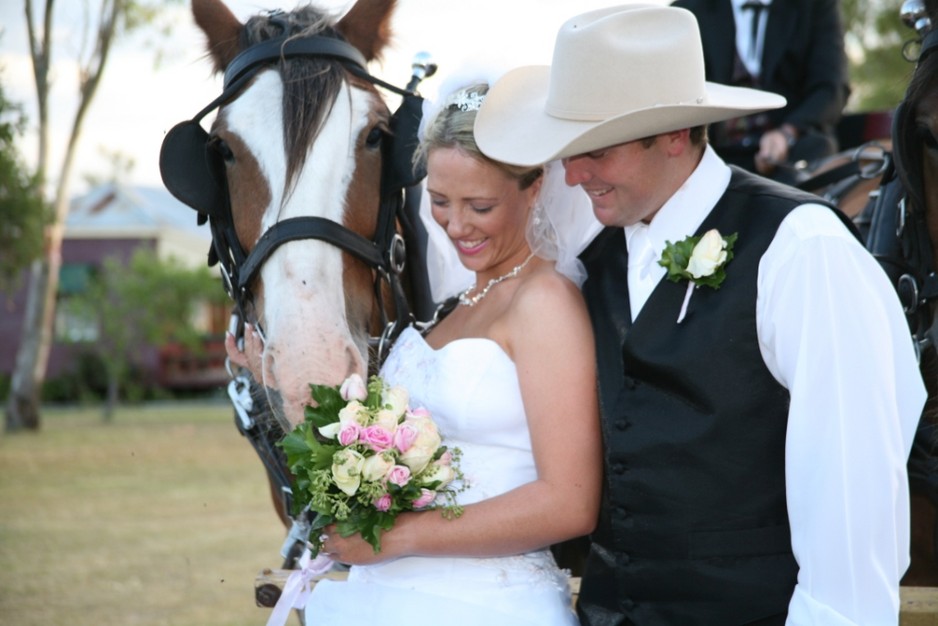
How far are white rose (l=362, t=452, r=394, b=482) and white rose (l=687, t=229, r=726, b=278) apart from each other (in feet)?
2.67

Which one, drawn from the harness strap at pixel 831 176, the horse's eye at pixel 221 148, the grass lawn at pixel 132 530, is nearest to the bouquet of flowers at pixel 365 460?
the horse's eye at pixel 221 148

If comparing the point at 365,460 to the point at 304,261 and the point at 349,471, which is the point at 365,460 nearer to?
the point at 349,471

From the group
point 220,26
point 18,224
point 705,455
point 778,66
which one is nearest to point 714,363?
point 705,455

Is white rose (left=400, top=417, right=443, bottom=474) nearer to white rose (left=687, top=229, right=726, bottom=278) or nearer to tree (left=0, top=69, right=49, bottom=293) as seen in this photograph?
white rose (left=687, top=229, right=726, bottom=278)

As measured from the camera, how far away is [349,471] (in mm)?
2277

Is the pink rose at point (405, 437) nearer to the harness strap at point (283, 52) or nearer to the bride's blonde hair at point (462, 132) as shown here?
the bride's blonde hair at point (462, 132)

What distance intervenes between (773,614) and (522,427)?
2.47ft

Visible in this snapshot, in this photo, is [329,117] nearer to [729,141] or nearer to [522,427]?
[522,427]

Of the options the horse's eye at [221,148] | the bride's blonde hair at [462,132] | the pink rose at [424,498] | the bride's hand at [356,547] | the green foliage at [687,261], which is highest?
the bride's blonde hair at [462,132]

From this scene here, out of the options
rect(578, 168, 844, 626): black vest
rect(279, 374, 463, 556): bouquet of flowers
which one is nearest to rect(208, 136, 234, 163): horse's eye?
rect(279, 374, 463, 556): bouquet of flowers

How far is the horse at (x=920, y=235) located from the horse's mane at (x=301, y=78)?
1.67 meters

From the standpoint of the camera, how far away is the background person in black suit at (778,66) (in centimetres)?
485

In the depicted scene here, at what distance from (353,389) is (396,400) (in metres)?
0.11

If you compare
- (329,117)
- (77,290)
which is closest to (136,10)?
(77,290)
